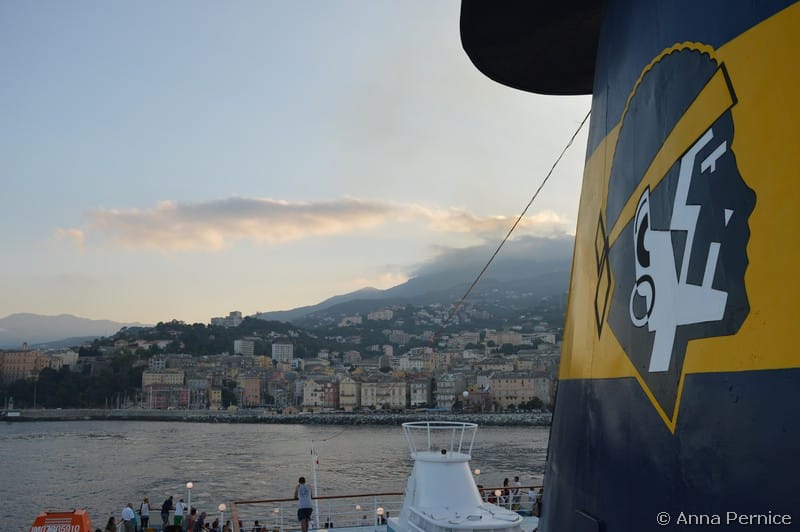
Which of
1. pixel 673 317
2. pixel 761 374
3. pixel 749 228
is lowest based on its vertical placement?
pixel 761 374

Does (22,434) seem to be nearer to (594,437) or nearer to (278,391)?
(278,391)

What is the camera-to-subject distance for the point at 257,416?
159750 millimetres

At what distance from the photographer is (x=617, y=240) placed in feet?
8.46

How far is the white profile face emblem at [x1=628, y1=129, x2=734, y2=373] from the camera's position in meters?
1.85

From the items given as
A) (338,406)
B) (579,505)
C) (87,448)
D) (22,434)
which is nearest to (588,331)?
(579,505)

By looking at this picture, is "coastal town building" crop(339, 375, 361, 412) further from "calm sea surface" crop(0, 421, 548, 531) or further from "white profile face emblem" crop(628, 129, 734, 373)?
"white profile face emblem" crop(628, 129, 734, 373)

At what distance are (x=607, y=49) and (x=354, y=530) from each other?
12134 millimetres

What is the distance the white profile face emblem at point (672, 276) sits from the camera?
6.07 ft

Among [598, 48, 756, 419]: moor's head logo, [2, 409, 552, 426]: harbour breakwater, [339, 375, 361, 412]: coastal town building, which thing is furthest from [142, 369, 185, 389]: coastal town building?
[598, 48, 756, 419]: moor's head logo

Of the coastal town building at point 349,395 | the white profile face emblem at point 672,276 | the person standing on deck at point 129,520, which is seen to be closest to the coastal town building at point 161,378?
the coastal town building at point 349,395

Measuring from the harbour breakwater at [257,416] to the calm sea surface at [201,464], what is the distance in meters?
19.3

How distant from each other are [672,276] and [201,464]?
260 feet

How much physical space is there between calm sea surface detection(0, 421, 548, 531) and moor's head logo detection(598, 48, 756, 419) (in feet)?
60.4

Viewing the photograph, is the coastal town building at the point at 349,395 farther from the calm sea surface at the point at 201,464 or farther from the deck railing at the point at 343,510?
the deck railing at the point at 343,510
